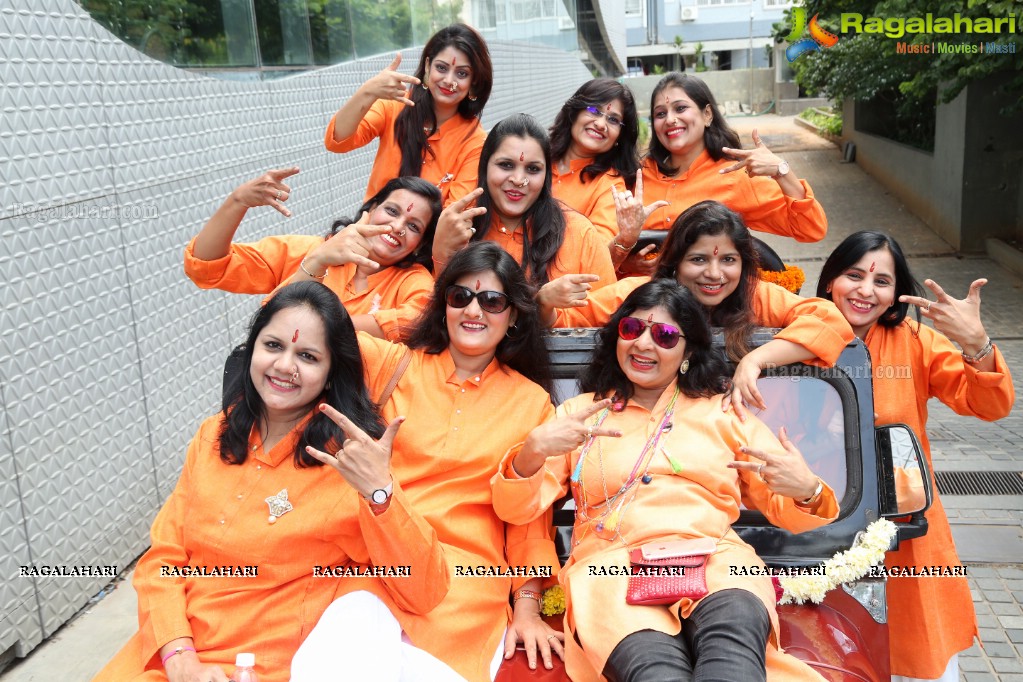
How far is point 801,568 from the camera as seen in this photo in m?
2.65

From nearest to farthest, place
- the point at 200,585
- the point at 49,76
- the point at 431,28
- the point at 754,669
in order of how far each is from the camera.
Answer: the point at 754,669, the point at 200,585, the point at 49,76, the point at 431,28

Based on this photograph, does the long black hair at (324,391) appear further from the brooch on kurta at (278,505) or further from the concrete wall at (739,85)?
the concrete wall at (739,85)

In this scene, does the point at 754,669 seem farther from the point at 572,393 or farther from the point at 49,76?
the point at 49,76

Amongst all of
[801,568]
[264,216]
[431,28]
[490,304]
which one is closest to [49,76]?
[264,216]

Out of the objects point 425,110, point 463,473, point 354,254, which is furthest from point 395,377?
point 425,110

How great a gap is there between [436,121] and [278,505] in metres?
2.56

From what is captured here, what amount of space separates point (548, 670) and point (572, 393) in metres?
0.91

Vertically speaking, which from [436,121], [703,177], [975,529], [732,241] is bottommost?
[975,529]

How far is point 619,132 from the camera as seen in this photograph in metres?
4.48

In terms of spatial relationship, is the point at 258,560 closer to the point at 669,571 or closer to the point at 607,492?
the point at 607,492

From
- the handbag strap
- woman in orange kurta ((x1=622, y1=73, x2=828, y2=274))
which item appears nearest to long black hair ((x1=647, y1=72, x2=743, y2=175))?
woman in orange kurta ((x1=622, y1=73, x2=828, y2=274))

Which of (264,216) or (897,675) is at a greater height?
(264,216)

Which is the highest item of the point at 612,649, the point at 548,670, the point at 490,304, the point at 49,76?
the point at 49,76

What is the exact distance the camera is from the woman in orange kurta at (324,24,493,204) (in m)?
4.38
